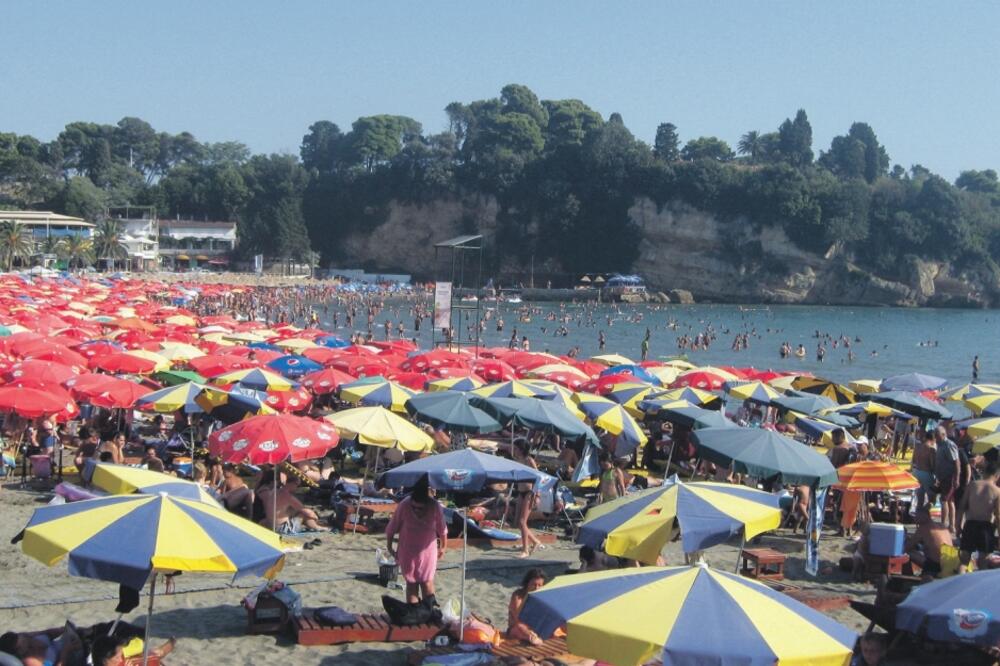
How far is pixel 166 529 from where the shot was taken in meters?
5.78

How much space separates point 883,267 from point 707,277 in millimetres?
18932

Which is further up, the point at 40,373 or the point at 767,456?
the point at 767,456

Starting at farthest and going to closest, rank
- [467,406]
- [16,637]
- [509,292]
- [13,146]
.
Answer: [13,146] < [509,292] < [467,406] < [16,637]

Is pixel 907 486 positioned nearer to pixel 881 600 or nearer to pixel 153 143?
pixel 881 600

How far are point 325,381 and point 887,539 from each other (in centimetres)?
969

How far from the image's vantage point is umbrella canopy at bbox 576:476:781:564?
7055 millimetres

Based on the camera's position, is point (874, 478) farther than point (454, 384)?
No

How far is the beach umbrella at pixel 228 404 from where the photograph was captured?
13.6 meters

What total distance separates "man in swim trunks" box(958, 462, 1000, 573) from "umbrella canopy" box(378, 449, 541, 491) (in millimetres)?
4352

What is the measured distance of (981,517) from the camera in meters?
9.98

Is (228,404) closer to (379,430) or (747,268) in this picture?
(379,430)

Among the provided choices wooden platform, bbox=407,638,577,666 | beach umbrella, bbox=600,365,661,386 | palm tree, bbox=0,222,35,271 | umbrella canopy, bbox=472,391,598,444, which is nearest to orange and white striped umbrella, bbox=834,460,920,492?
umbrella canopy, bbox=472,391,598,444

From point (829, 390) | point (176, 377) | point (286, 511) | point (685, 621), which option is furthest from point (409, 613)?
point (829, 390)

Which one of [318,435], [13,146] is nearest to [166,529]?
[318,435]
